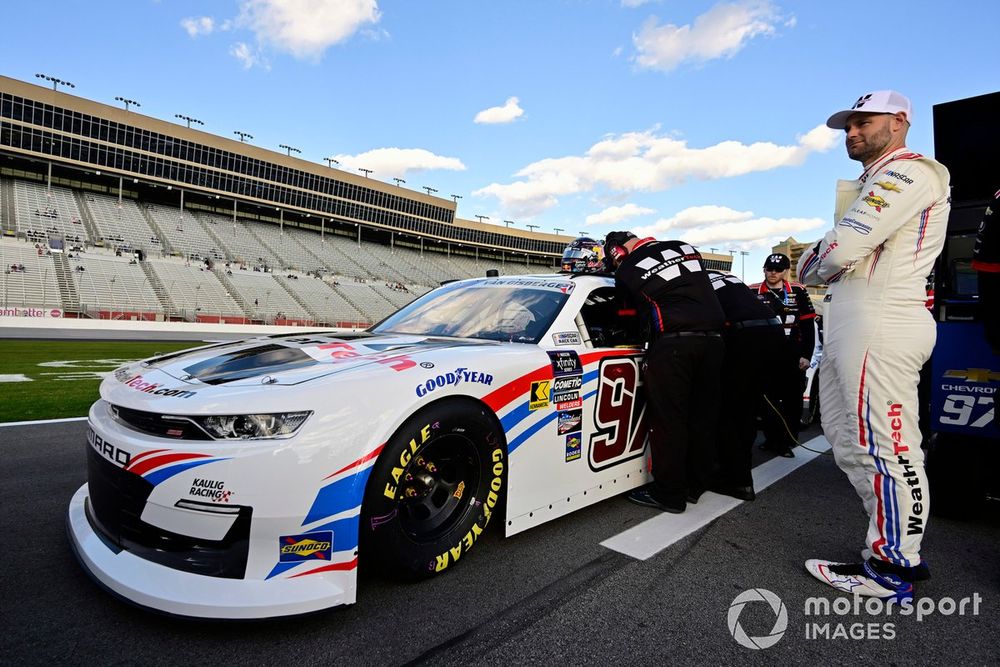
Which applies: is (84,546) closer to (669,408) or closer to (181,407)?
(181,407)

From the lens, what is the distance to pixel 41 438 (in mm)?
4523

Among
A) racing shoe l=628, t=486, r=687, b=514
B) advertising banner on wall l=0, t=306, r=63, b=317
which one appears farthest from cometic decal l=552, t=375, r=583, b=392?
advertising banner on wall l=0, t=306, r=63, b=317

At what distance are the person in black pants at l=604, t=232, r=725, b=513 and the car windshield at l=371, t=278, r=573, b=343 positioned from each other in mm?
510

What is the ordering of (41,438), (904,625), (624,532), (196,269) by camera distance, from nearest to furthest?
1. (904,625)
2. (624,532)
3. (41,438)
4. (196,269)

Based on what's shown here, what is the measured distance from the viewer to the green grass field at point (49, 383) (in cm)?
572

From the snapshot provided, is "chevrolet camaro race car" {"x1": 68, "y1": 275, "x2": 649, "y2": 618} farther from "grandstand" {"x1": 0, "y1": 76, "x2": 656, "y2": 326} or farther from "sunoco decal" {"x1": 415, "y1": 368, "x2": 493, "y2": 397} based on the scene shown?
"grandstand" {"x1": 0, "y1": 76, "x2": 656, "y2": 326}

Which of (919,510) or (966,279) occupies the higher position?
(966,279)

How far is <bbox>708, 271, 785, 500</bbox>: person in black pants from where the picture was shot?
3.58m

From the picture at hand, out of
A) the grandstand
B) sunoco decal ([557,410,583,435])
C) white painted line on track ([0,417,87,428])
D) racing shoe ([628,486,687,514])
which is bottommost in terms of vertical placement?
racing shoe ([628,486,687,514])

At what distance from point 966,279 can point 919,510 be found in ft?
5.82

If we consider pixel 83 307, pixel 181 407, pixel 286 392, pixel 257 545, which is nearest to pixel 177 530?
pixel 257 545

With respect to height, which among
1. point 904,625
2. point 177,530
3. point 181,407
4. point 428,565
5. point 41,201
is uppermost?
point 41,201

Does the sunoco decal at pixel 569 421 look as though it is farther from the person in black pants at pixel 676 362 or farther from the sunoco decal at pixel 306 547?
the sunoco decal at pixel 306 547

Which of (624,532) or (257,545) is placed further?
(624,532)
